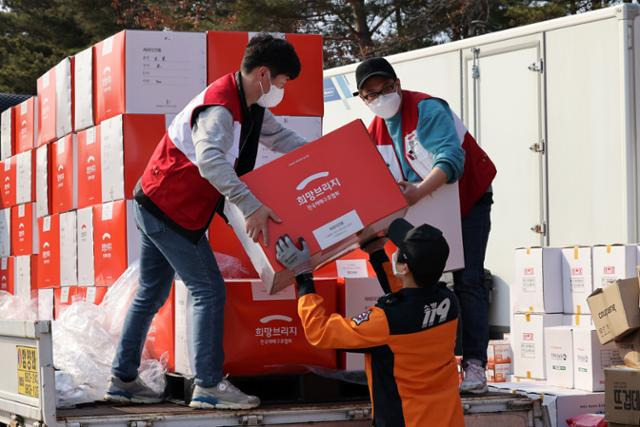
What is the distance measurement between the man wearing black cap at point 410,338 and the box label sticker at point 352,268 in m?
1.41

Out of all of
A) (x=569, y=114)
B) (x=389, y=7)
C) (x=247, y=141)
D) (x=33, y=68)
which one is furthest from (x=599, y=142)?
(x=33, y=68)

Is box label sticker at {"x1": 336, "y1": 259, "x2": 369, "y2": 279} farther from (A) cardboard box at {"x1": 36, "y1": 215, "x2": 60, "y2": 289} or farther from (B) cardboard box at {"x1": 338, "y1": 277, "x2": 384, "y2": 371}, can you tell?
(A) cardboard box at {"x1": 36, "y1": 215, "x2": 60, "y2": 289}

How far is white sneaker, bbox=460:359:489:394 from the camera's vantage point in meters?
5.19

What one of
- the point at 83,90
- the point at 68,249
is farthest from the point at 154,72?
the point at 68,249

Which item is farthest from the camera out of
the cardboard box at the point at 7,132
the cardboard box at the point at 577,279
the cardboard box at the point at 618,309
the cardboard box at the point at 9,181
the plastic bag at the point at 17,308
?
the cardboard box at the point at 7,132

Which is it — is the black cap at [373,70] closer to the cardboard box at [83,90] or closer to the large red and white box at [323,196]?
the large red and white box at [323,196]

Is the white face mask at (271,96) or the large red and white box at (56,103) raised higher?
the large red and white box at (56,103)

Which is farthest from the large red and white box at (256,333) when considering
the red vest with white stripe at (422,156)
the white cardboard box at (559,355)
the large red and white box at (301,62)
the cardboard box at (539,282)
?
the cardboard box at (539,282)

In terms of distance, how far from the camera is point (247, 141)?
4945mm

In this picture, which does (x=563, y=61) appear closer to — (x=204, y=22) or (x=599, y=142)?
(x=599, y=142)

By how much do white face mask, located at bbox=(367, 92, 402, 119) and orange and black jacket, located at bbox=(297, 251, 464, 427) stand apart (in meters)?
1.06

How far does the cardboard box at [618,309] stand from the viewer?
603 centimetres

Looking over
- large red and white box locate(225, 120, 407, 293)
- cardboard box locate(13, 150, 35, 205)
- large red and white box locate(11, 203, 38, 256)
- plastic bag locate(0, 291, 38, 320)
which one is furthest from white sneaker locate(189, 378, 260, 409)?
large red and white box locate(11, 203, 38, 256)

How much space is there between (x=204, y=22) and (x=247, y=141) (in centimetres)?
1848
